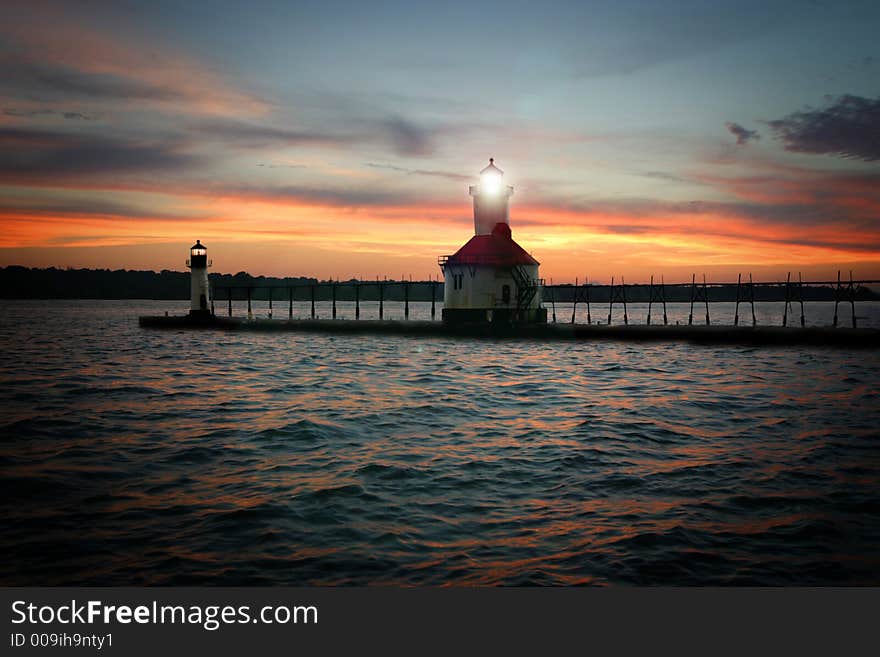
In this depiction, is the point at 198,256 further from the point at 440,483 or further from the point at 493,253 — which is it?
the point at 440,483

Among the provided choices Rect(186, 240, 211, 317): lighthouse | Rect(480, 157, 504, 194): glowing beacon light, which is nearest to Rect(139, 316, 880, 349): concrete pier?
Rect(186, 240, 211, 317): lighthouse

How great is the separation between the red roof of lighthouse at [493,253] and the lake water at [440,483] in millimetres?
29298

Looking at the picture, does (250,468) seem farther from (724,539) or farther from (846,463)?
(846,463)

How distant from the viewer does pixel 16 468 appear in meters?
13.8

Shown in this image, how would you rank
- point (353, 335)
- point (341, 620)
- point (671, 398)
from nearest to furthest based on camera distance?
point (341, 620) → point (671, 398) → point (353, 335)

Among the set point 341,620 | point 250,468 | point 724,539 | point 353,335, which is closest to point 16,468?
point 250,468

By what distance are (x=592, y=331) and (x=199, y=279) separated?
4165 centimetres

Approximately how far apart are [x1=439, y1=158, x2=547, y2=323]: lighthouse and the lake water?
28993 mm

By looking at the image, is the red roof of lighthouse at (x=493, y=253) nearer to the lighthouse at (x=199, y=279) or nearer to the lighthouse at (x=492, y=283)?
the lighthouse at (x=492, y=283)

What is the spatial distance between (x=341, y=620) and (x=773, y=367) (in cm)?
3602

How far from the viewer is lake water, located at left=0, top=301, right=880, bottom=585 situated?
872cm

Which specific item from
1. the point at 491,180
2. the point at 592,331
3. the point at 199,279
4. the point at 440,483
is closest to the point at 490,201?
the point at 491,180

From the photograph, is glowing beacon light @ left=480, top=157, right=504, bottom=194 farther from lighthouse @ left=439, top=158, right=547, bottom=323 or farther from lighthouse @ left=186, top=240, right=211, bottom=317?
lighthouse @ left=186, top=240, right=211, bottom=317

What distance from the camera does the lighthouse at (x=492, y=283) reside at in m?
57.3
